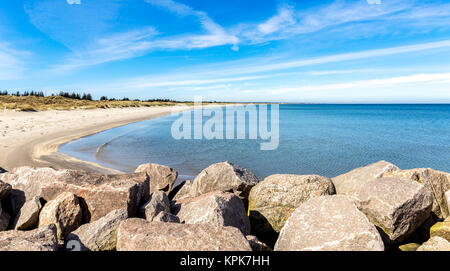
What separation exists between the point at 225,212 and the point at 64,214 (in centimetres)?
307

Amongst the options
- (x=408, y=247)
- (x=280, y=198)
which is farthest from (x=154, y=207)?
(x=408, y=247)

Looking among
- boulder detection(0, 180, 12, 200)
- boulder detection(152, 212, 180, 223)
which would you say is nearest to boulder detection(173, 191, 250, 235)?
boulder detection(152, 212, 180, 223)

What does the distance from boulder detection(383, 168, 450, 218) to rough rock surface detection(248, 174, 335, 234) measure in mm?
1836

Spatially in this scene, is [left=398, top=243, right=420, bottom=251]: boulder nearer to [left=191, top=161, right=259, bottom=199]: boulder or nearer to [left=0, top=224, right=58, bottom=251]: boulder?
[left=191, top=161, right=259, bottom=199]: boulder

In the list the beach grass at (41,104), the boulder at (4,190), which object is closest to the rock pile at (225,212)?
the boulder at (4,190)

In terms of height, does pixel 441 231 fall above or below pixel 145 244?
below

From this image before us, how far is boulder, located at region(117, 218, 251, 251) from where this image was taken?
12.4ft

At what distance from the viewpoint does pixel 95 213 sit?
552 centimetres

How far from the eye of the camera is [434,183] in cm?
676

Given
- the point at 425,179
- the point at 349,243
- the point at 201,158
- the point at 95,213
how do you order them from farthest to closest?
the point at 201,158 < the point at 425,179 < the point at 95,213 < the point at 349,243

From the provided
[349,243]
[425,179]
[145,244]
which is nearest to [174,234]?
[145,244]

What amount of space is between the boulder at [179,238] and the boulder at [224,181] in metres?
3.13
